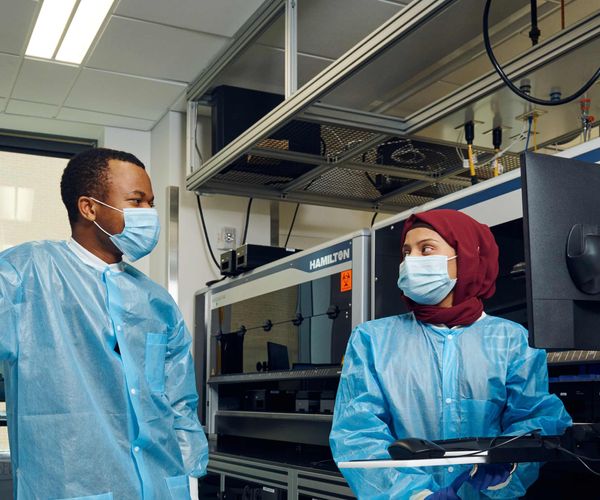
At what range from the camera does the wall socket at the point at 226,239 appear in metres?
3.86

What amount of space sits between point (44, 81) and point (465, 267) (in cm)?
259

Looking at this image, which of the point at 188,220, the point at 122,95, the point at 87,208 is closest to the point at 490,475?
the point at 87,208

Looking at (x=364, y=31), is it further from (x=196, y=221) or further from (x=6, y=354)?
(x=6, y=354)

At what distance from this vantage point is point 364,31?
3.09 metres

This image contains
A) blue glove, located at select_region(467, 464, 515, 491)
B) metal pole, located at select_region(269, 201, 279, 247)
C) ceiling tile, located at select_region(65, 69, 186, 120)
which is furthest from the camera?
metal pole, located at select_region(269, 201, 279, 247)

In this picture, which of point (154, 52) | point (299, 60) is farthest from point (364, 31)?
point (154, 52)

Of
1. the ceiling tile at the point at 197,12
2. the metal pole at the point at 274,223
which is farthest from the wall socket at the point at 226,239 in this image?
the ceiling tile at the point at 197,12

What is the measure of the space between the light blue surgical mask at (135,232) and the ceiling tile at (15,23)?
5.04 feet

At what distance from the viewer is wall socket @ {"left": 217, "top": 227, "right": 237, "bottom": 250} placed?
152 inches

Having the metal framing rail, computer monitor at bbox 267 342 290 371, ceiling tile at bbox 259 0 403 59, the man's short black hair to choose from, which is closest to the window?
the metal framing rail

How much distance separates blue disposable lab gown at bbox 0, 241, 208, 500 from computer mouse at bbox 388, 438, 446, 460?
69 centimetres

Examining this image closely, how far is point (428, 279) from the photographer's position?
5.10ft

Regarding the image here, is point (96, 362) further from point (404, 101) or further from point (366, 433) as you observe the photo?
point (404, 101)

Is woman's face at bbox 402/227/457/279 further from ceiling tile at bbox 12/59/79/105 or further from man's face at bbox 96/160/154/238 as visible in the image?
ceiling tile at bbox 12/59/79/105
